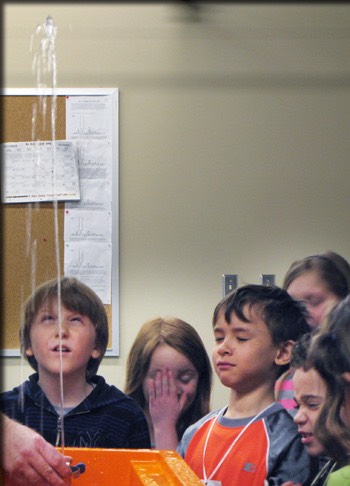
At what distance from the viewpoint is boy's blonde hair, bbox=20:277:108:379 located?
3.04m

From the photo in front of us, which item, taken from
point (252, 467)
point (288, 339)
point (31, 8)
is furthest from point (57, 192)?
point (252, 467)

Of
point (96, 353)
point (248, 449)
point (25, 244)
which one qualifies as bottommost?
point (248, 449)

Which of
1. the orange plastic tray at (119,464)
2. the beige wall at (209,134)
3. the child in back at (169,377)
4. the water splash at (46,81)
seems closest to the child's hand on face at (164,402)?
the child in back at (169,377)

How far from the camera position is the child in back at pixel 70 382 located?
3.03 m

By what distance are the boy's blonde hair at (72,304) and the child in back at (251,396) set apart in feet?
1.26

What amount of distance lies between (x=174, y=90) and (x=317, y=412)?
3.90ft

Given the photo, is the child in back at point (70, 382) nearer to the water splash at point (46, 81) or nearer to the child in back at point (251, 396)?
the water splash at point (46, 81)

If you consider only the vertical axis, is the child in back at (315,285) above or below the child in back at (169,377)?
above

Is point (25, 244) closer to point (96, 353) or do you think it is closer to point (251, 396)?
point (96, 353)

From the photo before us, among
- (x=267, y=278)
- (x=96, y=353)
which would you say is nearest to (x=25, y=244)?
(x=96, y=353)

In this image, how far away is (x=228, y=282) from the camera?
9.96ft

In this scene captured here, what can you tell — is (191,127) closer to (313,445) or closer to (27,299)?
(27,299)

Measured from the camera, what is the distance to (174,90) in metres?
3.03

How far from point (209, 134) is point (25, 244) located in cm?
73
